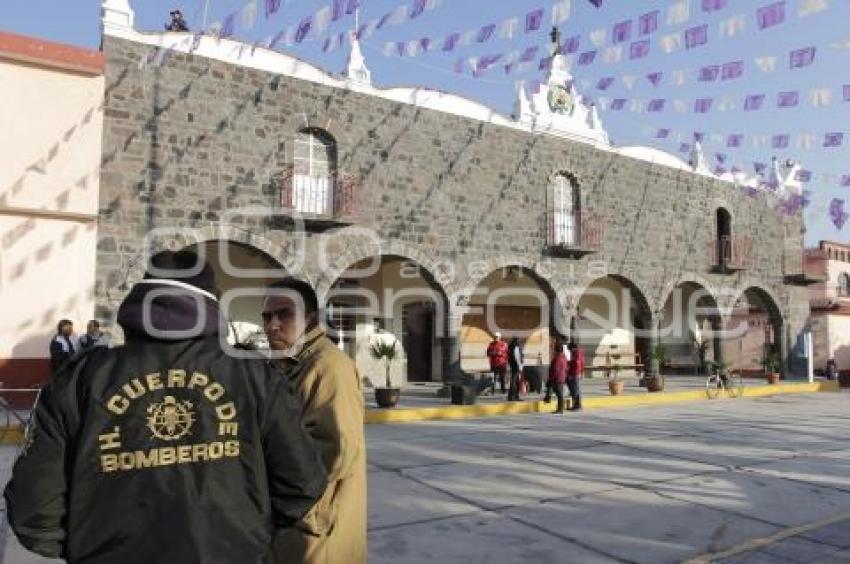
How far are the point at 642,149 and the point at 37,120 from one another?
1445cm

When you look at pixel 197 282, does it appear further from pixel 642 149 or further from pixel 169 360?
pixel 642 149

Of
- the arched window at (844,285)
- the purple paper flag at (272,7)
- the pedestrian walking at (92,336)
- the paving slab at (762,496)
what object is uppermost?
the purple paper flag at (272,7)

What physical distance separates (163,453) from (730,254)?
70.1 ft

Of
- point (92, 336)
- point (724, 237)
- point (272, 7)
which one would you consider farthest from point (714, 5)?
point (724, 237)

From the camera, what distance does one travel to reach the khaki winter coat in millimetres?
2443

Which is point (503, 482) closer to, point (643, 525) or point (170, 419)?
point (643, 525)

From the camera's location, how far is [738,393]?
16.5 m

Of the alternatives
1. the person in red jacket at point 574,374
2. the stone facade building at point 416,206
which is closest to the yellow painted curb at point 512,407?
the person in red jacket at point 574,374

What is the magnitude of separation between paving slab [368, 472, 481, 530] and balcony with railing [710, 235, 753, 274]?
1669 centimetres

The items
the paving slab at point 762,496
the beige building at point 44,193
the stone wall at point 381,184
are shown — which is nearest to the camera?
the paving slab at point 762,496

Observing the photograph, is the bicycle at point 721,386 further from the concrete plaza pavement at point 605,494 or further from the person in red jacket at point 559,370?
the concrete plaza pavement at point 605,494

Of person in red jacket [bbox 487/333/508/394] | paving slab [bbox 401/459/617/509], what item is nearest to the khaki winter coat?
paving slab [bbox 401/459/617/509]

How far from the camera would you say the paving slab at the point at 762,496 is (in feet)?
17.9

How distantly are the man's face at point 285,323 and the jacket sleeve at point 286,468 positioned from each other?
0.91 meters
